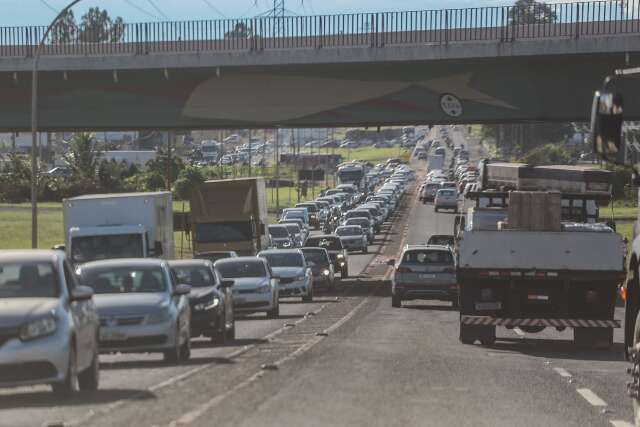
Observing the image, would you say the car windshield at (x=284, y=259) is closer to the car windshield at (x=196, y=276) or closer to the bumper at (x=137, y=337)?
the car windshield at (x=196, y=276)

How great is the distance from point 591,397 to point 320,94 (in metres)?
33.9

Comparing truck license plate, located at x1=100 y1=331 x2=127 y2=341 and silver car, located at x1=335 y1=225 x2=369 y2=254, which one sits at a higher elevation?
truck license plate, located at x1=100 y1=331 x2=127 y2=341

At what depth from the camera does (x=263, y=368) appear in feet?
64.1

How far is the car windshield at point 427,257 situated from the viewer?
132ft

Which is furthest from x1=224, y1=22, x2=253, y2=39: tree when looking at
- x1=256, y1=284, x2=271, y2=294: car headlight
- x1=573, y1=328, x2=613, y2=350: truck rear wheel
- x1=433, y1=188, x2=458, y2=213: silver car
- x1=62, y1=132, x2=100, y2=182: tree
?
x1=62, y1=132, x2=100, y2=182: tree

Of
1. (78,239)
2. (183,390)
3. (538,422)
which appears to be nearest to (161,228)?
(78,239)

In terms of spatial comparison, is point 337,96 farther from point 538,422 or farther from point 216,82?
point 538,422

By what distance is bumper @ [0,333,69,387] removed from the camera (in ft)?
49.4

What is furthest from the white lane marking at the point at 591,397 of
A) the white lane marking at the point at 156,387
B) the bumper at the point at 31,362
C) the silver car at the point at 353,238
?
the silver car at the point at 353,238

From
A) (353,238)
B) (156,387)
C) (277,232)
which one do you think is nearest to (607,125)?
(156,387)

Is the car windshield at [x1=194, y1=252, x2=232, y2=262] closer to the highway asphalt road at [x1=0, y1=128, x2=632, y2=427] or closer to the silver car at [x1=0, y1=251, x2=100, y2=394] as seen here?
the highway asphalt road at [x1=0, y1=128, x2=632, y2=427]

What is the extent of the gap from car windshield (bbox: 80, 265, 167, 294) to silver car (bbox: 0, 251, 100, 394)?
450 centimetres

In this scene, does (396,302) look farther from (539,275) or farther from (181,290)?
(181,290)

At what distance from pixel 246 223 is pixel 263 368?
2932cm
